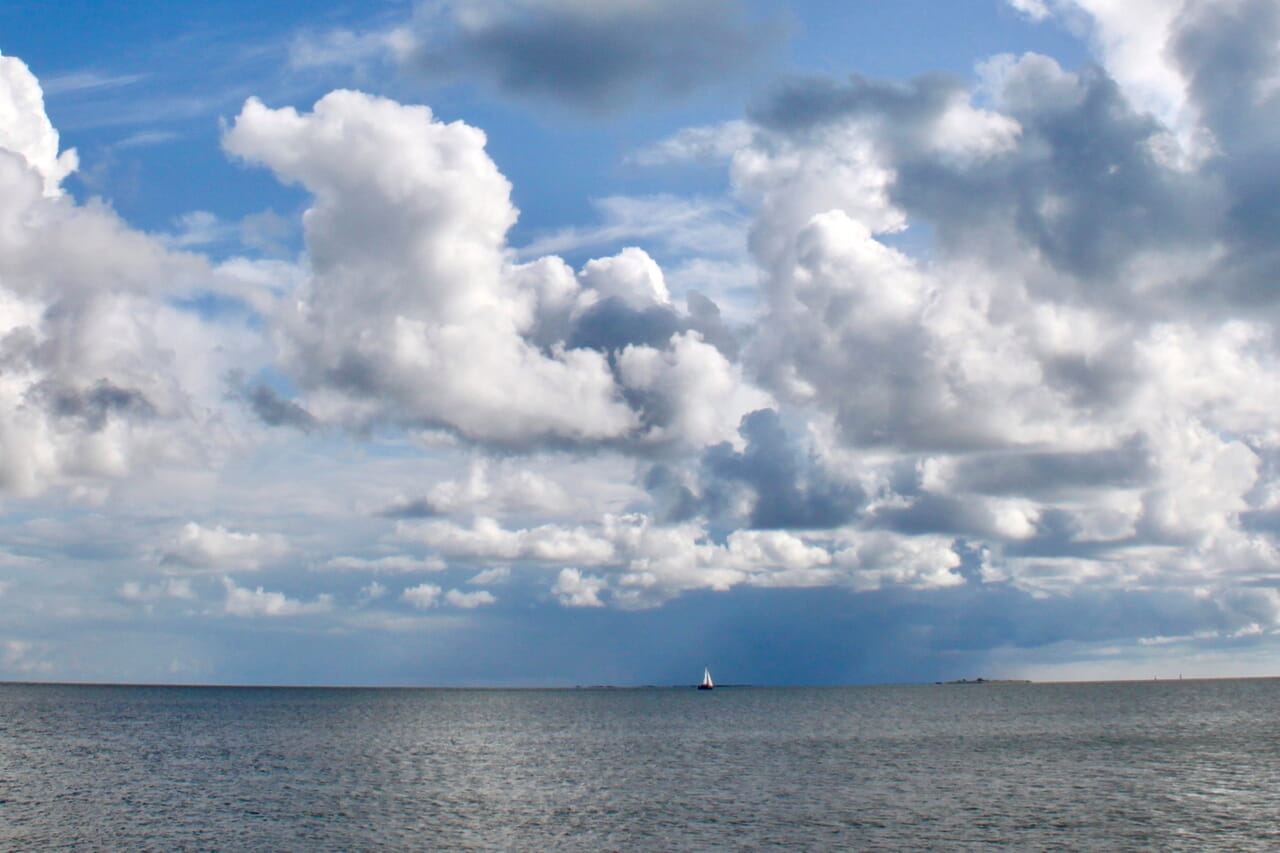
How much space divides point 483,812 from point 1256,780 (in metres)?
85.5

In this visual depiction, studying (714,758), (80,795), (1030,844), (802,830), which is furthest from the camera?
(714,758)

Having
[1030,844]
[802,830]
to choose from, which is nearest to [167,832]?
[802,830]

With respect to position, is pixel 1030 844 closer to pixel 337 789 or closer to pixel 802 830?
pixel 802 830

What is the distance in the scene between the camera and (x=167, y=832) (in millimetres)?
88625

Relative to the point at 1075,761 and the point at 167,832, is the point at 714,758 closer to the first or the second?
the point at 1075,761

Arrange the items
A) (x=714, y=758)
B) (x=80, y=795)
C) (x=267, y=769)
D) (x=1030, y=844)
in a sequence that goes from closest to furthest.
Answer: (x=1030, y=844) < (x=80, y=795) < (x=267, y=769) < (x=714, y=758)

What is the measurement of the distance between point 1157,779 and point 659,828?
2572 inches

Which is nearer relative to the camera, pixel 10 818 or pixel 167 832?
pixel 167 832

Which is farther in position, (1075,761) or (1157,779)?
(1075,761)

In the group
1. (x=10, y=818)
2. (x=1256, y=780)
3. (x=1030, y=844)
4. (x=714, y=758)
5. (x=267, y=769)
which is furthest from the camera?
(x=714, y=758)

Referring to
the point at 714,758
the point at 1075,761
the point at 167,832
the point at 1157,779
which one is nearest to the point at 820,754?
the point at 714,758

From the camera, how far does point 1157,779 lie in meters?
121

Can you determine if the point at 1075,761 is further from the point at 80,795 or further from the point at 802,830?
the point at 80,795

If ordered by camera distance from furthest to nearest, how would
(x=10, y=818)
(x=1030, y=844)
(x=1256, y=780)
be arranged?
(x=1256, y=780)
(x=10, y=818)
(x=1030, y=844)
